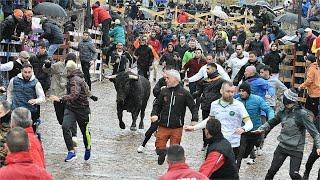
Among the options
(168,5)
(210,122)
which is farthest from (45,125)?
(168,5)

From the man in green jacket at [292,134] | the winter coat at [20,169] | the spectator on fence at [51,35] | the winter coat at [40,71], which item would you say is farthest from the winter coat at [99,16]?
the winter coat at [20,169]

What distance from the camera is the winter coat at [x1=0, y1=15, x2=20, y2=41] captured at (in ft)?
64.7

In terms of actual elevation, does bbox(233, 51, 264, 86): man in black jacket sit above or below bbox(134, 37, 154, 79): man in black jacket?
above

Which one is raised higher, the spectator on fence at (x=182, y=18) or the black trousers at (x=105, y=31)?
the black trousers at (x=105, y=31)

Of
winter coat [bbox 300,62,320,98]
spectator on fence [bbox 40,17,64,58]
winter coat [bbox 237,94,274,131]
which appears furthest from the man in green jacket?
spectator on fence [bbox 40,17,64,58]

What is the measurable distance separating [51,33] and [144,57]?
2874 mm

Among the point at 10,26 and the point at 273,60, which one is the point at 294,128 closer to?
the point at 10,26

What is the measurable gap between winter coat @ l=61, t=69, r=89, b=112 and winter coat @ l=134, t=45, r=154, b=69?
9657 millimetres

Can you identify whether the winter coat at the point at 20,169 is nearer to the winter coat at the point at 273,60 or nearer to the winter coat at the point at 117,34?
the winter coat at the point at 273,60

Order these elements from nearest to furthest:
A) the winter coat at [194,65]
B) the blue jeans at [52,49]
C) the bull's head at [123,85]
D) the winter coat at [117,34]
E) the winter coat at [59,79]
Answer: the bull's head at [123,85], the winter coat at [194,65], the winter coat at [59,79], the blue jeans at [52,49], the winter coat at [117,34]

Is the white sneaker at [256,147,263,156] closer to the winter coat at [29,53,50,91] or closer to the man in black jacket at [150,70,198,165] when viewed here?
the man in black jacket at [150,70,198,165]

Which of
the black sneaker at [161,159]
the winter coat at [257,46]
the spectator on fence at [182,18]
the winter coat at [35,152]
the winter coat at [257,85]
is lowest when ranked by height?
the spectator on fence at [182,18]

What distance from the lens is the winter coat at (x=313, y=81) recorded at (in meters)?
16.9

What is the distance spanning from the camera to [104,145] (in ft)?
51.5
